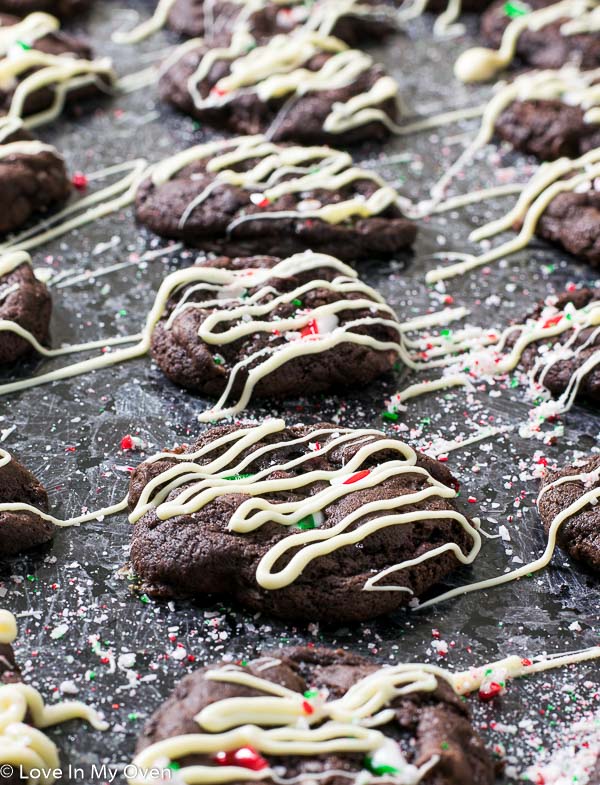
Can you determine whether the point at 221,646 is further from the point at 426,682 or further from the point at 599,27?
the point at 599,27

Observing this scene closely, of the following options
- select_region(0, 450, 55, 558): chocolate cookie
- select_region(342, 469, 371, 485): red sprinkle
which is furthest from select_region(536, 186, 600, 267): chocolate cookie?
select_region(0, 450, 55, 558): chocolate cookie

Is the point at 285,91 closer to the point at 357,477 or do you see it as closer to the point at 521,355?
the point at 521,355

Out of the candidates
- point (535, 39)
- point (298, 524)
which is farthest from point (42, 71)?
point (298, 524)

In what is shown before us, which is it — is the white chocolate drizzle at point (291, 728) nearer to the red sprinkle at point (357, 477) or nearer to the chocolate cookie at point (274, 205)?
the red sprinkle at point (357, 477)

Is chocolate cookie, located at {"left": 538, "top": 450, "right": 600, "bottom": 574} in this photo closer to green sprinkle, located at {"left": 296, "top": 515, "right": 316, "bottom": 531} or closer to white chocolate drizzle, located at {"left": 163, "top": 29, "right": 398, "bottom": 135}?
green sprinkle, located at {"left": 296, "top": 515, "right": 316, "bottom": 531}

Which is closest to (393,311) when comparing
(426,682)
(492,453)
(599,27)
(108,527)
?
(492,453)

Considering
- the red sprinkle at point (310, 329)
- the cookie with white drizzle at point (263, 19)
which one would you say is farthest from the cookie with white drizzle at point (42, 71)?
the red sprinkle at point (310, 329)
